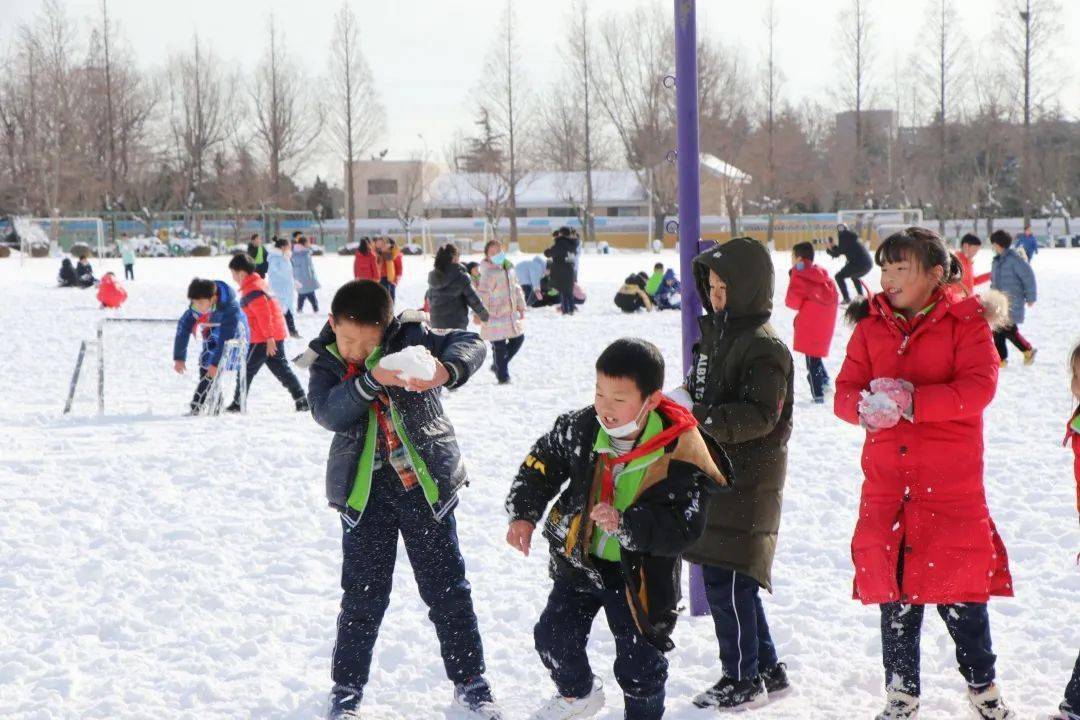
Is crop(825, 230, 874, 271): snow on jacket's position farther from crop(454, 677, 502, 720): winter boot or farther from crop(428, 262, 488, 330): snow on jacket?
crop(454, 677, 502, 720): winter boot

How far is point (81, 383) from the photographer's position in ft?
40.0

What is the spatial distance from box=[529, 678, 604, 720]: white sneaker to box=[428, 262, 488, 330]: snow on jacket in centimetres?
797

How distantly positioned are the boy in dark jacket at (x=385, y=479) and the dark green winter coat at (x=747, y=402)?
74 cm

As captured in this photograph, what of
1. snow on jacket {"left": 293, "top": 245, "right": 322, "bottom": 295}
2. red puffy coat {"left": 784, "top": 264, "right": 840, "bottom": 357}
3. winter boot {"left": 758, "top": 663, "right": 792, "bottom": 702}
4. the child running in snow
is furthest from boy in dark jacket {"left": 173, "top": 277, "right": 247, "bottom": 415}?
snow on jacket {"left": 293, "top": 245, "right": 322, "bottom": 295}

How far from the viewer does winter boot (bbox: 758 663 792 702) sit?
3.80 meters

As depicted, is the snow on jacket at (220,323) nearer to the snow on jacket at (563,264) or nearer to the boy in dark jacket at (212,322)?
the boy in dark jacket at (212,322)

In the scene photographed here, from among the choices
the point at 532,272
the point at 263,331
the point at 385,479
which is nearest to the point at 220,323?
the point at 263,331

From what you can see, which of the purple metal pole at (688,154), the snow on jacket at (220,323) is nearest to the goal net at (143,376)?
the snow on jacket at (220,323)

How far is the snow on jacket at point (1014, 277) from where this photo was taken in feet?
39.7

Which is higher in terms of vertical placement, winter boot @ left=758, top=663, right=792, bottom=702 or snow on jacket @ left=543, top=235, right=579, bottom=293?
snow on jacket @ left=543, top=235, right=579, bottom=293

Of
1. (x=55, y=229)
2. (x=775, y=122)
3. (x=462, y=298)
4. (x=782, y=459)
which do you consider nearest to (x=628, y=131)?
(x=775, y=122)

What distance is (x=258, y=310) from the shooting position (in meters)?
9.92

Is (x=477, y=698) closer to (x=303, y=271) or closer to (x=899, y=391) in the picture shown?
(x=899, y=391)

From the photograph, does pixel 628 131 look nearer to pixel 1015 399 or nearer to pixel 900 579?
pixel 1015 399
